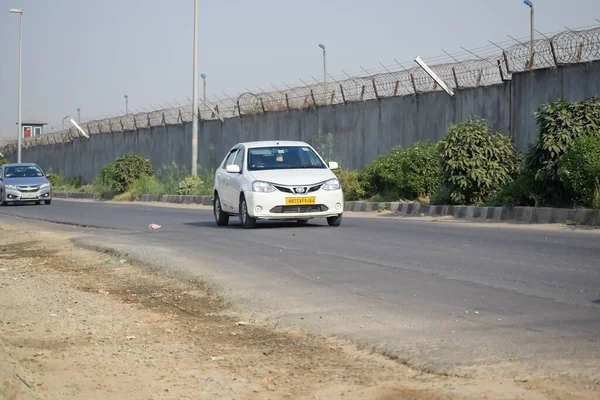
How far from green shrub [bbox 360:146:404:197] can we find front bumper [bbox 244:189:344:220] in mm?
7894

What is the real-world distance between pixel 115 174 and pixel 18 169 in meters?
6.12

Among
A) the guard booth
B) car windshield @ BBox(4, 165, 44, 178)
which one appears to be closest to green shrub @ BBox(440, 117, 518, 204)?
car windshield @ BBox(4, 165, 44, 178)

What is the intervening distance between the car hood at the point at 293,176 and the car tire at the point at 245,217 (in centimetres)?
55

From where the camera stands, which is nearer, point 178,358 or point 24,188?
point 178,358

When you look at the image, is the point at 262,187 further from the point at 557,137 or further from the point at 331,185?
the point at 557,137

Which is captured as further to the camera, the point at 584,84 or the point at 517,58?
the point at 517,58

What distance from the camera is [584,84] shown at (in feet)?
67.9

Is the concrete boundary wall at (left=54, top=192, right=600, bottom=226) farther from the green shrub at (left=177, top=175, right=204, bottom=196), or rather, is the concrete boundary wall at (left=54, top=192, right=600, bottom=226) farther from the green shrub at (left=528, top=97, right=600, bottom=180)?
the green shrub at (left=177, top=175, right=204, bottom=196)

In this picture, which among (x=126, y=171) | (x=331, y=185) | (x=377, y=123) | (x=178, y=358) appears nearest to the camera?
(x=178, y=358)

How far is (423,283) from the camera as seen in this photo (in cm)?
935

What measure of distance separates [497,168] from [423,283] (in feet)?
39.7

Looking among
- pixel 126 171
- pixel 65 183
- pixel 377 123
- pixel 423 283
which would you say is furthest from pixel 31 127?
pixel 423 283

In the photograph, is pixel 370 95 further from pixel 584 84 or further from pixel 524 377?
pixel 524 377

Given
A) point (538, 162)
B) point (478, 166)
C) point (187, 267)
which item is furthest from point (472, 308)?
point (478, 166)
